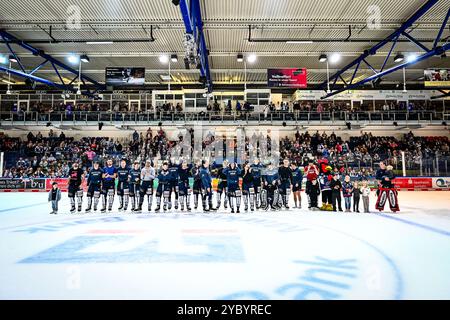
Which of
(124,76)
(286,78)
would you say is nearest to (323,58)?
(286,78)

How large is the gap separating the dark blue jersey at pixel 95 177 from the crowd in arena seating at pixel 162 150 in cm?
1098

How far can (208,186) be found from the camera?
9172 millimetres

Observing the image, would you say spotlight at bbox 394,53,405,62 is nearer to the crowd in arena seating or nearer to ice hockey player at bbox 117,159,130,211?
the crowd in arena seating

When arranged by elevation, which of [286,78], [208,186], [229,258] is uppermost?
[286,78]

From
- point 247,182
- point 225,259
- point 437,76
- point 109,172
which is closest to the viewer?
point 225,259

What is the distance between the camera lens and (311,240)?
5281mm

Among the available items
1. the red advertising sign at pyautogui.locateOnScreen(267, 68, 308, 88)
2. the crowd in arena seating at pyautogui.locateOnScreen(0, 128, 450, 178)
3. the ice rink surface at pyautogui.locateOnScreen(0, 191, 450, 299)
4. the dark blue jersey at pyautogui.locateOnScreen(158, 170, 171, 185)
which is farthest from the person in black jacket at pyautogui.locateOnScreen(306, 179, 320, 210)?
the crowd in arena seating at pyautogui.locateOnScreen(0, 128, 450, 178)

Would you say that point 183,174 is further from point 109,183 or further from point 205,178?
point 109,183

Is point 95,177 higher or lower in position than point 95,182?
higher

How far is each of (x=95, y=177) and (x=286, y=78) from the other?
1113 centimetres

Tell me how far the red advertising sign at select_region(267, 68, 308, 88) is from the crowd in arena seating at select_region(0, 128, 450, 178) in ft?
20.7

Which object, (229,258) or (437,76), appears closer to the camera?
(229,258)
